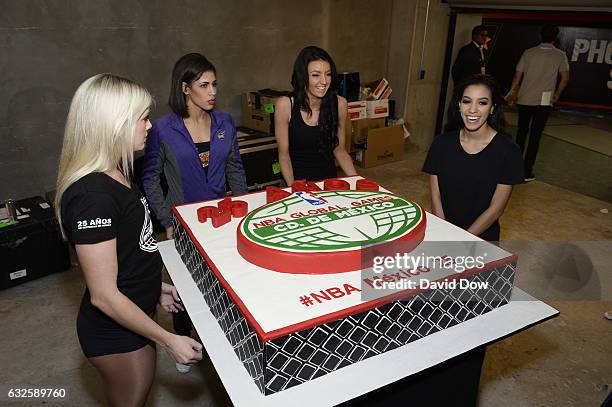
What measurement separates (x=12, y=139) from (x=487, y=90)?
12.1 feet

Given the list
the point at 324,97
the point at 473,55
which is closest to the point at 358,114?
the point at 473,55

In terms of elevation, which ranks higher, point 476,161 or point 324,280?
point 476,161

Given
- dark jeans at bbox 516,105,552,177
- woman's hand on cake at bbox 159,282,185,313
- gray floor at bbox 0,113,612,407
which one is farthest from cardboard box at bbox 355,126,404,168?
woman's hand on cake at bbox 159,282,185,313

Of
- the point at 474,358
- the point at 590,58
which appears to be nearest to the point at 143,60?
the point at 474,358

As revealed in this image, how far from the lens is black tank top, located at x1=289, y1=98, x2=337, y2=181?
2.60m

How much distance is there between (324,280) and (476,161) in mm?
1086

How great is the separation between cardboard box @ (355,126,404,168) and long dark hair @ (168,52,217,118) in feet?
12.5

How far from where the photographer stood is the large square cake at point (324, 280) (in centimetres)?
130

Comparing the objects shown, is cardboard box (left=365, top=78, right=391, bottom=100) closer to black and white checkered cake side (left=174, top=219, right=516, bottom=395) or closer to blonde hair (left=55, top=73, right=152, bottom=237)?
black and white checkered cake side (left=174, top=219, right=516, bottom=395)

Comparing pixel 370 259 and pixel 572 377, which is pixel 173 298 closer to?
pixel 370 259

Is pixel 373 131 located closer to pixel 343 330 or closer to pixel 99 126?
pixel 343 330

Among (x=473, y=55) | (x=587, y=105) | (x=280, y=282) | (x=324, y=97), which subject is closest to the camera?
(x=280, y=282)

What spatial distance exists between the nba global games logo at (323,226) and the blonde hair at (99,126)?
0.55 metres

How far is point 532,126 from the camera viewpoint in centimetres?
550
